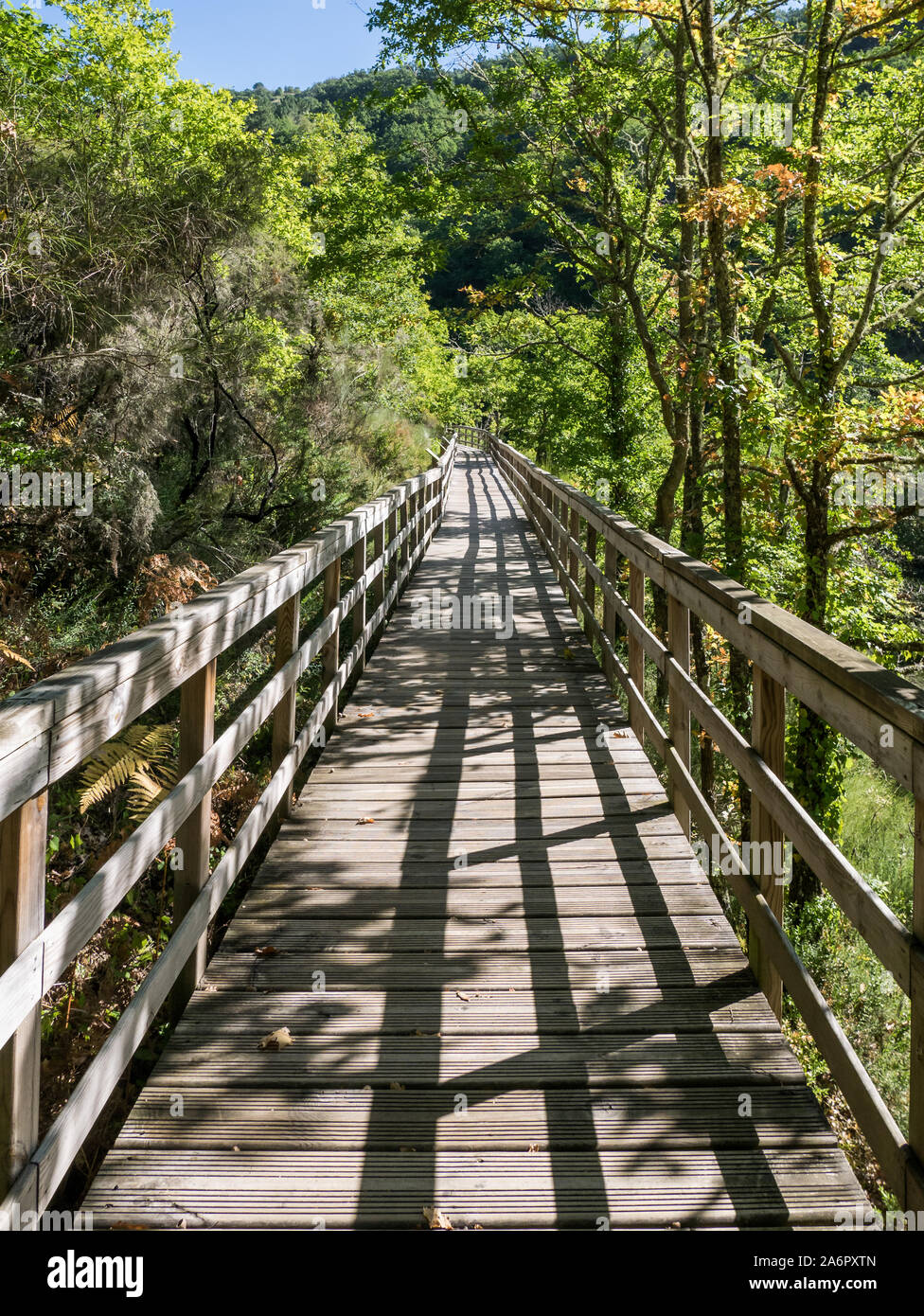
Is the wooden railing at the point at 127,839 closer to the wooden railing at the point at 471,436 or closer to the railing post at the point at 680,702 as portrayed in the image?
the railing post at the point at 680,702

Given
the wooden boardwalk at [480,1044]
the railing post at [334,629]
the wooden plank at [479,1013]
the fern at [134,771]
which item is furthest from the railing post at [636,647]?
the fern at [134,771]

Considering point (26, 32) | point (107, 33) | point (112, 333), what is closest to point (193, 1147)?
point (112, 333)

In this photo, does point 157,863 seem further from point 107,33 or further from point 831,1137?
point 107,33

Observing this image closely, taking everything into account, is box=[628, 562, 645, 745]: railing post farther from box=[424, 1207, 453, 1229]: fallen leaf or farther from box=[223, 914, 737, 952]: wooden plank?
box=[424, 1207, 453, 1229]: fallen leaf

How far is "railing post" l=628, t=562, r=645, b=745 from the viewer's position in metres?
5.71

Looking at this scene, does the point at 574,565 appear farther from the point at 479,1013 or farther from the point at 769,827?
the point at 479,1013

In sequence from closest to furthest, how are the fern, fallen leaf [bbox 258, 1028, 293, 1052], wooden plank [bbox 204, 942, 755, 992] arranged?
fallen leaf [bbox 258, 1028, 293, 1052] → wooden plank [bbox 204, 942, 755, 992] → the fern

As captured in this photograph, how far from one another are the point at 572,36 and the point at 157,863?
1245cm

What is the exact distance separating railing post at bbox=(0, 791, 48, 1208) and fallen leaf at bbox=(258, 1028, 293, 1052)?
1.05 metres

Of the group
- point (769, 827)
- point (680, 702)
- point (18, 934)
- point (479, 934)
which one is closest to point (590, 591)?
point (680, 702)

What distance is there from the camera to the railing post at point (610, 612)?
22.2 ft

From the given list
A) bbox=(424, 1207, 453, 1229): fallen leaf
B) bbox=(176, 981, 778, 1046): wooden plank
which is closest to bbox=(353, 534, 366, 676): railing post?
bbox=(176, 981, 778, 1046): wooden plank

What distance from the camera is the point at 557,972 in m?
3.31

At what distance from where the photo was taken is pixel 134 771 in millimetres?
5652
